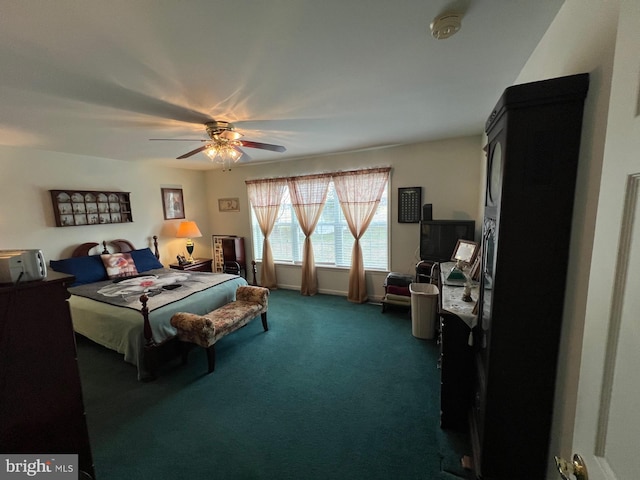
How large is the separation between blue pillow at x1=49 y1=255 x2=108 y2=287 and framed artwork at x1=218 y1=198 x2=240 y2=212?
226 cm

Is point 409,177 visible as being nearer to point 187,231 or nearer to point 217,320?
point 217,320

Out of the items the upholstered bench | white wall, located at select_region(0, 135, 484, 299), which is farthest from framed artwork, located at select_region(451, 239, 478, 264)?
the upholstered bench

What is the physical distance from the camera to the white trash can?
2928 millimetres

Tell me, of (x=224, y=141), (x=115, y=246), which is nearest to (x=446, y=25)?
(x=224, y=141)

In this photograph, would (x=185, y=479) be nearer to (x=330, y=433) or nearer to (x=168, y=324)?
(x=330, y=433)

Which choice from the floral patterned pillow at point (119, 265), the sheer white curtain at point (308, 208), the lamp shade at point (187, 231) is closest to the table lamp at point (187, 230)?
the lamp shade at point (187, 231)

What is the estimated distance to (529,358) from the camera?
114 cm

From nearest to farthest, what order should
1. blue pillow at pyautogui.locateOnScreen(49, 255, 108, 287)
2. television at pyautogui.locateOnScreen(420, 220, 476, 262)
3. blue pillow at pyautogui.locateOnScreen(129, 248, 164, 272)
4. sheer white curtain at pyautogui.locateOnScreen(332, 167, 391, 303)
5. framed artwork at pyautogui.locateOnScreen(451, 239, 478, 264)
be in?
framed artwork at pyautogui.locateOnScreen(451, 239, 478, 264)
television at pyautogui.locateOnScreen(420, 220, 476, 262)
blue pillow at pyautogui.locateOnScreen(49, 255, 108, 287)
sheer white curtain at pyautogui.locateOnScreen(332, 167, 391, 303)
blue pillow at pyautogui.locateOnScreen(129, 248, 164, 272)

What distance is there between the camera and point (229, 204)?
5367 mm

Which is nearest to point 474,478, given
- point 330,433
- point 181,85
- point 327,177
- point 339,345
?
point 330,433

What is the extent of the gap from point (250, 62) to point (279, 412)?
95.7 inches

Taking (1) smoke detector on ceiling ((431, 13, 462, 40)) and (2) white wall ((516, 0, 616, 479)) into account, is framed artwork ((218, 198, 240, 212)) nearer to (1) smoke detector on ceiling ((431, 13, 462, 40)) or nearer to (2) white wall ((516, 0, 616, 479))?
(1) smoke detector on ceiling ((431, 13, 462, 40))

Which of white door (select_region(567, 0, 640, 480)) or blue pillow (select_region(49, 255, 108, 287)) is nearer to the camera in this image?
white door (select_region(567, 0, 640, 480))

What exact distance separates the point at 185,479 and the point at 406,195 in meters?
3.69
